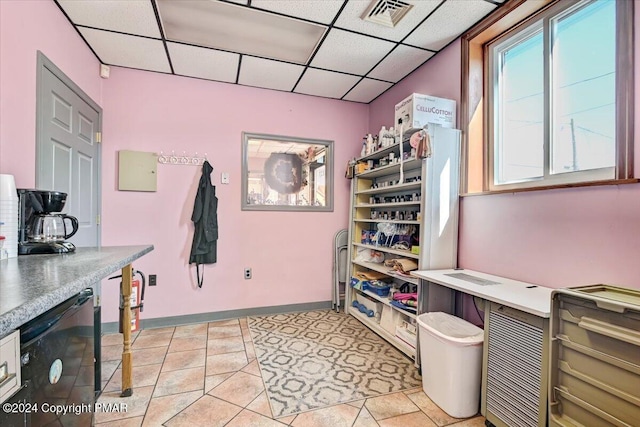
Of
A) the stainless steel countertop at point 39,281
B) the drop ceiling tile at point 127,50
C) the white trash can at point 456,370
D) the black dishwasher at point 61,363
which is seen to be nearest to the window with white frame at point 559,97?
the white trash can at point 456,370

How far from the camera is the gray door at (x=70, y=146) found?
6.17ft

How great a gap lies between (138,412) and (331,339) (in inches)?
60.2

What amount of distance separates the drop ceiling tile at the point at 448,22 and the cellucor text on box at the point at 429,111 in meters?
0.47

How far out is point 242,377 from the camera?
2043 millimetres

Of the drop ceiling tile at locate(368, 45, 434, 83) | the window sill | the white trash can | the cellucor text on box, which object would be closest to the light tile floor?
the white trash can

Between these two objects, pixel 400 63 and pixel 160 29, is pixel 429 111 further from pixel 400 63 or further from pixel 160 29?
pixel 160 29

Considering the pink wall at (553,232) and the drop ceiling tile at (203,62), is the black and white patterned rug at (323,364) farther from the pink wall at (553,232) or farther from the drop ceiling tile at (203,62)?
the drop ceiling tile at (203,62)

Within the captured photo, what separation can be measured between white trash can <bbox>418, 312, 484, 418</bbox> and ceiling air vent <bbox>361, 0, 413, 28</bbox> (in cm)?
214

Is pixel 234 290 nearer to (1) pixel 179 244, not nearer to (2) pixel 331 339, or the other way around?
(1) pixel 179 244

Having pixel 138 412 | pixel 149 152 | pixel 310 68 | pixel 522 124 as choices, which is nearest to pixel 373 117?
pixel 310 68

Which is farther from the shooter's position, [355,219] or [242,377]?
[355,219]

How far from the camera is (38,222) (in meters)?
1.54

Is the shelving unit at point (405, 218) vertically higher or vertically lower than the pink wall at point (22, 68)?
lower

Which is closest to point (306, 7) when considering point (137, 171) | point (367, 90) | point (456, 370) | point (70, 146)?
point (367, 90)
